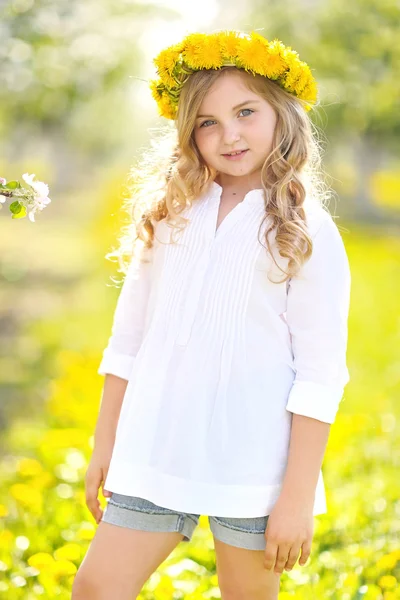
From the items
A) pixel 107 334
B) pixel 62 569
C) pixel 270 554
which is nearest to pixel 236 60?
pixel 270 554

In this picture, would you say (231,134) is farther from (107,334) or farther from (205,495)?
(107,334)

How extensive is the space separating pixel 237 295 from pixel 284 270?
0.12 m

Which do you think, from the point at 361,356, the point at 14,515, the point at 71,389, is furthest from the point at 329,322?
the point at 361,356

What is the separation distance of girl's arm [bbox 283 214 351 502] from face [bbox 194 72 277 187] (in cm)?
27

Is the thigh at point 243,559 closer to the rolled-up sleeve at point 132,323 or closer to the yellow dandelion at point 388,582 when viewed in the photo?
the rolled-up sleeve at point 132,323

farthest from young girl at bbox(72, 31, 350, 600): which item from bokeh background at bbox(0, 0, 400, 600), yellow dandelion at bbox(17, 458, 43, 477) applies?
yellow dandelion at bbox(17, 458, 43, 477)

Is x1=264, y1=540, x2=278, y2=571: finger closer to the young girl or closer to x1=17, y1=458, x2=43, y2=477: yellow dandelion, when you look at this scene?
the young girl

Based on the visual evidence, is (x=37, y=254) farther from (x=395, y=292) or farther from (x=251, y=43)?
(x=251, y=43)

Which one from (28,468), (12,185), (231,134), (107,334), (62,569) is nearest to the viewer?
(12,185)

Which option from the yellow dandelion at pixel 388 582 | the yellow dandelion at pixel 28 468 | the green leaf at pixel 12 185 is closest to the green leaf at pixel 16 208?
the green leaf at pixel 12 185

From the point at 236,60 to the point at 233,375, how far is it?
0.74 m

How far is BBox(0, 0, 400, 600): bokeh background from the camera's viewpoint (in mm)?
2541

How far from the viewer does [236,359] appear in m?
1.83

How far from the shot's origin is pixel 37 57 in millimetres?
5578
